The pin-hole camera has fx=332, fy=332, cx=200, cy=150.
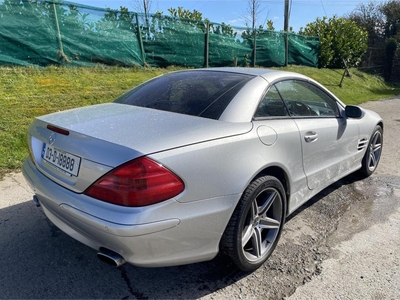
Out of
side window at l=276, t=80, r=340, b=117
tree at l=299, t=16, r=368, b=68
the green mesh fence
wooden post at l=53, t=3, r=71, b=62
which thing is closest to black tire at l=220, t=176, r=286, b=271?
side window at l=276, t=80, r=340, b=117

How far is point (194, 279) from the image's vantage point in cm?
236

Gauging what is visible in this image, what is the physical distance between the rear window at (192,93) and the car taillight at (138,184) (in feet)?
2.29

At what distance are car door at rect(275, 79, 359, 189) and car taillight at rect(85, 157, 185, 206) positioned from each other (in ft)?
Answer: 4.67

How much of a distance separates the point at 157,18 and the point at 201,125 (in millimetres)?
8927

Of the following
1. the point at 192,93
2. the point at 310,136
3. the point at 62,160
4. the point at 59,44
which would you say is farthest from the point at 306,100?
the point at 59,44

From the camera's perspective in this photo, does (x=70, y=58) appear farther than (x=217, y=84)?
Yes

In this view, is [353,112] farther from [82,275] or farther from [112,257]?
[82,275]

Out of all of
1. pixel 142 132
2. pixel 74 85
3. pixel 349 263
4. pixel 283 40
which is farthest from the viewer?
pixel 283 40

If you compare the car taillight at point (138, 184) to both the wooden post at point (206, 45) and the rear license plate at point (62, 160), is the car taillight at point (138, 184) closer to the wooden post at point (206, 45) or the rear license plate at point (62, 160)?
the rear license plate at point (62, 160)

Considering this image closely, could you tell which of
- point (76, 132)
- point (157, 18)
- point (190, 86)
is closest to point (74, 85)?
point (157, 18)

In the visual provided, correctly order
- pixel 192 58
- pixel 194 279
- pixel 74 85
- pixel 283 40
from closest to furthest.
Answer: pixel 194 279 < pixel 74 85 < pixel 192 58 < pixel 283 40

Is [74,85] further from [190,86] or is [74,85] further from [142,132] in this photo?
[142,132]

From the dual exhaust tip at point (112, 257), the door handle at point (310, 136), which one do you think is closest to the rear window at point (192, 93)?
the door handle at point (310, 136)

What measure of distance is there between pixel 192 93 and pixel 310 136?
42.9 inches
